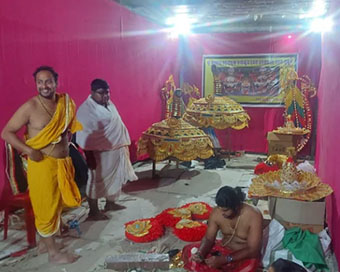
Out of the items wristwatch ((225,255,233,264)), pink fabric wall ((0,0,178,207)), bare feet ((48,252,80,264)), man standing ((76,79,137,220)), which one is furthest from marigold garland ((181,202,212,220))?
pink fabric wall ((0,0,178,207))

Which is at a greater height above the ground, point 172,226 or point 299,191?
point 299,191

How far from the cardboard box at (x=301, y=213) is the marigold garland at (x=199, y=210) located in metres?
1.07

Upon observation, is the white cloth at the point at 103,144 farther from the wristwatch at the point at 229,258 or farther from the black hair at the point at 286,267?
the black hair at the point at 286,267

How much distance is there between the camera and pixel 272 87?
805 centimetres

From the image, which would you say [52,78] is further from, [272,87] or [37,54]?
[272,87]

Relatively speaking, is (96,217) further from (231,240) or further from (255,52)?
(255,52)

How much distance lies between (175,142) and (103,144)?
1.56 m

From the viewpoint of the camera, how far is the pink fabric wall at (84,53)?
3818mm

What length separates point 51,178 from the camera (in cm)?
300

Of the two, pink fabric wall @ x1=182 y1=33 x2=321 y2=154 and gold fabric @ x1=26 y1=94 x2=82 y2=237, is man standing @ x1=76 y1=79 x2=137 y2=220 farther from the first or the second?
pink fabric wall @ x1=182 y1=33 x2=321 y2=154

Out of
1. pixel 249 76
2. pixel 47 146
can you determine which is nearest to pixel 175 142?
pixel 47 146

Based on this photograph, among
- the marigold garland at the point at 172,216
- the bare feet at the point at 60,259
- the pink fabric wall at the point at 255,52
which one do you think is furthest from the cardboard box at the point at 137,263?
the pink fabric wall at the point at 255,52

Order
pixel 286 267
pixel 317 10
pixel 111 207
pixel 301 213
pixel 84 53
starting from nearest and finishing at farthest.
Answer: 1. pixel 286 267
2. pixel 301 213
3. pixel 111 207
4. pixel 84 53
5. pixel 317 10

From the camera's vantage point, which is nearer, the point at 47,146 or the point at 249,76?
the point at 47,146
